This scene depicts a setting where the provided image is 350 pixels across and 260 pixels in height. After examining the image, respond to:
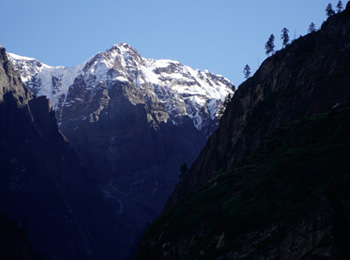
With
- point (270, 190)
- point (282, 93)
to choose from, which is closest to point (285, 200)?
point (270, 190)

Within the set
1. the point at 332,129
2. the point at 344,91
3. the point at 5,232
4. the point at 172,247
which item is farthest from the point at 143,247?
the point at 5,232

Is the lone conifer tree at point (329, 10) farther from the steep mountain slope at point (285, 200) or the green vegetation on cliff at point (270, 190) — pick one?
the green vegetation on cliff at point (270, 190)

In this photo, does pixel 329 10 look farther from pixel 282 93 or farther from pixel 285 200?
pixel 285 200

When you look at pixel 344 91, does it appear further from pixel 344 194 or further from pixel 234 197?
pixel 344 194

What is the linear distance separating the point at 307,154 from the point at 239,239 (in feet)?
54.0

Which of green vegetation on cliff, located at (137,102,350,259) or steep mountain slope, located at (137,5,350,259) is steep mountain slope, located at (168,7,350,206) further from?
green vegetation on cliff, located at (137,102,350,259)

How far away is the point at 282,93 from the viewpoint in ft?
413

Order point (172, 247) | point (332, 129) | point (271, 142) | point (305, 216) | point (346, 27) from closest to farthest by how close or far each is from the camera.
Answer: point (305, 216) < point (172, 247) < point (332, 129) < point (271, 142) < point (346, 27)

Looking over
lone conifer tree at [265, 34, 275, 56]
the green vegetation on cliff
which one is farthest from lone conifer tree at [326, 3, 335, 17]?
the green vegetation on cliff

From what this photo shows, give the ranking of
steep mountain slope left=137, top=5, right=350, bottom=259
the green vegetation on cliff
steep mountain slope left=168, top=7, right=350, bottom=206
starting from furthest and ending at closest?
steep mountain slope left=168, top=7, right=350, bottom=206, the green vegetation on cliff, steep mountain slope left=137, top=5, right=350, bottom=259

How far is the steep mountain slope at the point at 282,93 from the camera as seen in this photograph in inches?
4341

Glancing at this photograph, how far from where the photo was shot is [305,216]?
5019cm

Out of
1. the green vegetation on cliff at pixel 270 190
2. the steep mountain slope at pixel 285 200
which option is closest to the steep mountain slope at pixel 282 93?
the steep mountain slope at pixel 285 200

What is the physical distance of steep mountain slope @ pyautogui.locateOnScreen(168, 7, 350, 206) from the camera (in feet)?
362
